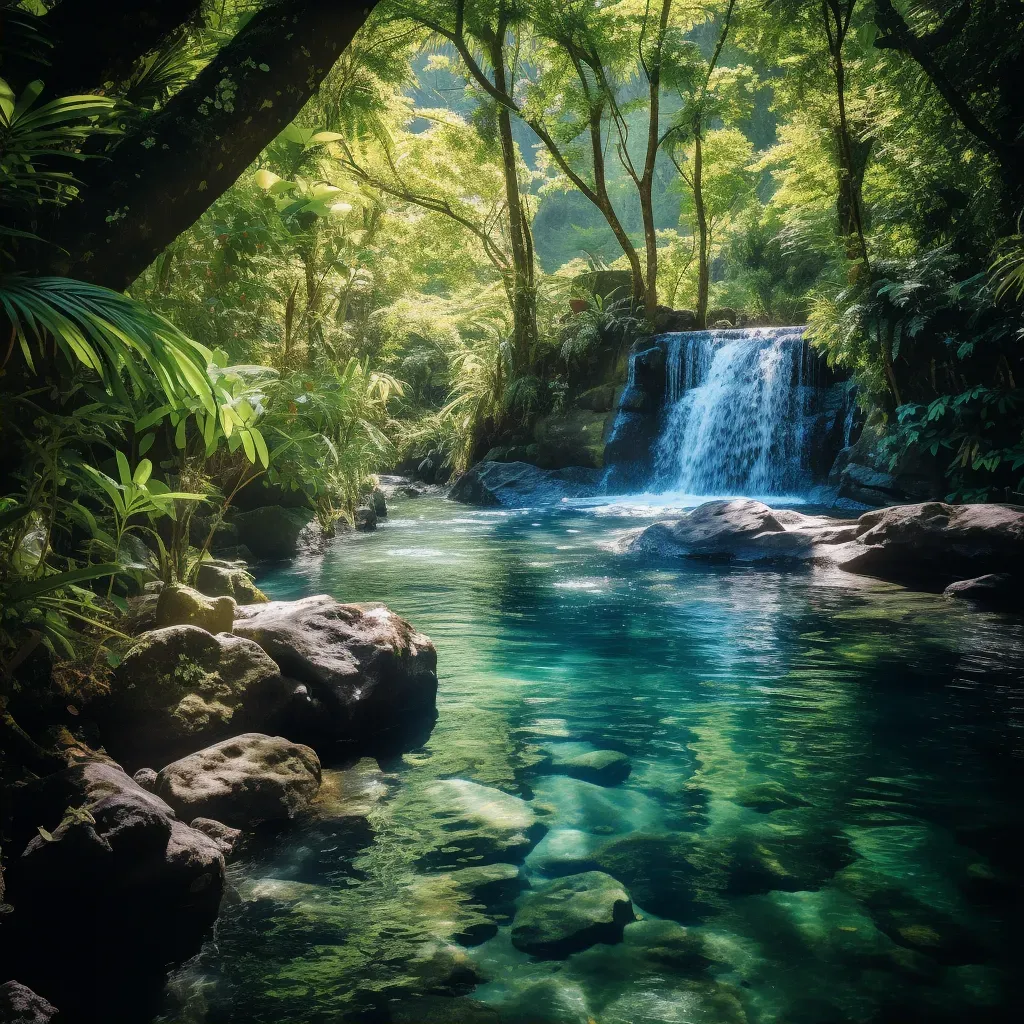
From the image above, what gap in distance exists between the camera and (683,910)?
2631mm

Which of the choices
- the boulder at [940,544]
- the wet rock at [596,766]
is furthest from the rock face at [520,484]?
the wet rock at [596,766]

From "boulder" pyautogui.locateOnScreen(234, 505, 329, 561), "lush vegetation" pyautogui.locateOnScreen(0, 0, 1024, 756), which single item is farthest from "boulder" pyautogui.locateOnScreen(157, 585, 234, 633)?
"boulder" pyautogui.locateOnScreen(234, 505, 329, 561)

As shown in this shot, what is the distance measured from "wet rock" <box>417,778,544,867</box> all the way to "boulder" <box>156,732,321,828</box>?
1.77 ft

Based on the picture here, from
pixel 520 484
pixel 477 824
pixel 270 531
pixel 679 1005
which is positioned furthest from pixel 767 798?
pixel 520 484

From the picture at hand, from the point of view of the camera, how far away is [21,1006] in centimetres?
199

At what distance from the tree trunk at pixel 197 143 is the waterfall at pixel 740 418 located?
42.2 feet

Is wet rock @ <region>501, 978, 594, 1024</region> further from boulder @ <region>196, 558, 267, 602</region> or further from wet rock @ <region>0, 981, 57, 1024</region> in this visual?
boulder @ <region>196, 558, 267, 602</region>

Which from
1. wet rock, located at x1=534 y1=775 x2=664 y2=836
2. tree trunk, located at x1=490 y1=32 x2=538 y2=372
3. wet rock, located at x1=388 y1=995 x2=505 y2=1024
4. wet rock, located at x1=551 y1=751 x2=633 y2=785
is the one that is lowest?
wet rock, located at x1=388 y1=995 x2=505 y2=1024

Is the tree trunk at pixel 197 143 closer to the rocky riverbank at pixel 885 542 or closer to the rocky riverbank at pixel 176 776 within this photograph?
the rocky riverbank at pixel 176 776

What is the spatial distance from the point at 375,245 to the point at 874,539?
1466 centimetres

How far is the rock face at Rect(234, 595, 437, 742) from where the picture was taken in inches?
160

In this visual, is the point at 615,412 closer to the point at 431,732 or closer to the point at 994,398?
A: the point at 994,398

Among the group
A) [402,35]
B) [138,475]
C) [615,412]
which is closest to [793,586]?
[138,475]

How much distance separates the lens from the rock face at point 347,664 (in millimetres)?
4059
